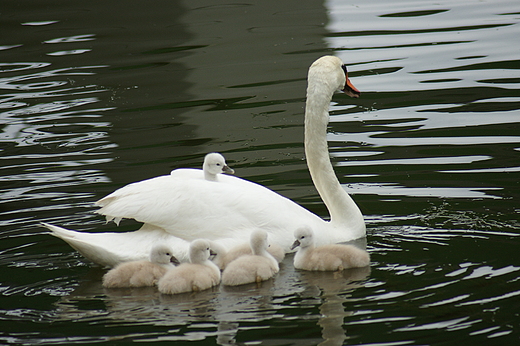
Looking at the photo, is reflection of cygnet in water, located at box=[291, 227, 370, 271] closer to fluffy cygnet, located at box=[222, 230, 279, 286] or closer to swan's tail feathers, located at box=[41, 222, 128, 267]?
fluffy cygnet, located at box=[222, 230, 279, 286]

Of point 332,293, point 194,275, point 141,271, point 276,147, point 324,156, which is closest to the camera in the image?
point 332,293

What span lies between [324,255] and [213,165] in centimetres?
148

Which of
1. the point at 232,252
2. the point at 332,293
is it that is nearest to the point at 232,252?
the point at 232,252

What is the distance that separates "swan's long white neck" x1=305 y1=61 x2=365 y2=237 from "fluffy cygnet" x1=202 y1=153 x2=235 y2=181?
36.6 inches

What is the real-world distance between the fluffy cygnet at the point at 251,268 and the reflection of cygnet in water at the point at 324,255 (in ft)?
1.11

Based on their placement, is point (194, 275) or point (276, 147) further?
point (276, 147)

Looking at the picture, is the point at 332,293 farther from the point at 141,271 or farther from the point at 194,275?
the point at 141,271

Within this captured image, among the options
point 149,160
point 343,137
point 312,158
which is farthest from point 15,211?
point 343,137

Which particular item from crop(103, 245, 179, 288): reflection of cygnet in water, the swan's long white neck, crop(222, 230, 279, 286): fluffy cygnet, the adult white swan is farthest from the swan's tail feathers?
the swan's long white neck

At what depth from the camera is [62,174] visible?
418 inches

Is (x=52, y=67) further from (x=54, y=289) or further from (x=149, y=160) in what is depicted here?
(x=54, y=289)

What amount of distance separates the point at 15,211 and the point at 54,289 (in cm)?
261

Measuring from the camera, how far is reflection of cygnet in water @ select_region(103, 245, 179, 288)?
679 centimetres

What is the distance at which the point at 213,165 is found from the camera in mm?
7809
